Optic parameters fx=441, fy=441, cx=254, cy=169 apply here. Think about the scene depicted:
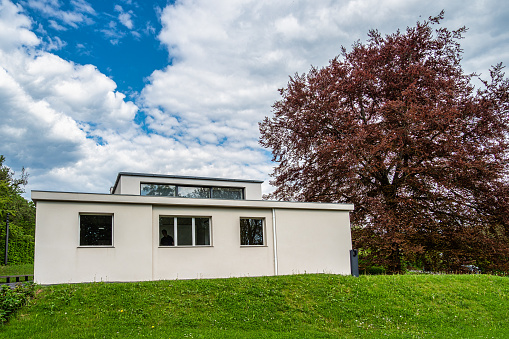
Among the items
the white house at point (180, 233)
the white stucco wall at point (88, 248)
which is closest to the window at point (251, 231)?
the white house at point (180, 233)

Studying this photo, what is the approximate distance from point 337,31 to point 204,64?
551 centimetres

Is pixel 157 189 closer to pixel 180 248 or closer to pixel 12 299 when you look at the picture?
pixel 180 248

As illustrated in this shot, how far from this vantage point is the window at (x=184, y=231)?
14836 mm

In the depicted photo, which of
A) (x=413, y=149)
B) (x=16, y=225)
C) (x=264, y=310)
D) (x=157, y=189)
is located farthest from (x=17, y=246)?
(x=413, y=149)

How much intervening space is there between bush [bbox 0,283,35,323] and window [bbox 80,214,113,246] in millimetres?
2686

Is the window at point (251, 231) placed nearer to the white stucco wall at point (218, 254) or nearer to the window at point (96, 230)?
the white stucco wall at point (218, 254)

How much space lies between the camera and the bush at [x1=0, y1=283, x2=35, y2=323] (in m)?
9.56

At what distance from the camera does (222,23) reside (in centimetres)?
1617

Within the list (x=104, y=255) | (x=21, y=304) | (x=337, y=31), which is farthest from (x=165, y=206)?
(x=337, y=31)

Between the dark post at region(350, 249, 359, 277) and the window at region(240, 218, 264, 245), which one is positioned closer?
the dark post at region(350, 249, 359, 277)

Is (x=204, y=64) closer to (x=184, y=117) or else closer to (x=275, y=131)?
(x=184, y=117)

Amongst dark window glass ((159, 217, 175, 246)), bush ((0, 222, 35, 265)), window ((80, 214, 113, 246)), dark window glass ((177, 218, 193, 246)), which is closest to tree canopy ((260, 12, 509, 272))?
dark window glass ((177, 218, 193, 246))

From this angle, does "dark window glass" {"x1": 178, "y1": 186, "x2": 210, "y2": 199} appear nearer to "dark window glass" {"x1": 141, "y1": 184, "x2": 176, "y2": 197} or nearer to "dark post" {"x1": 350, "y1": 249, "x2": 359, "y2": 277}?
"dark window glass" {"x1": 141, "y1": 184, "x2": 176, "y2": 197}

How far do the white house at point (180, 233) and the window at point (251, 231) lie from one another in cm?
4
